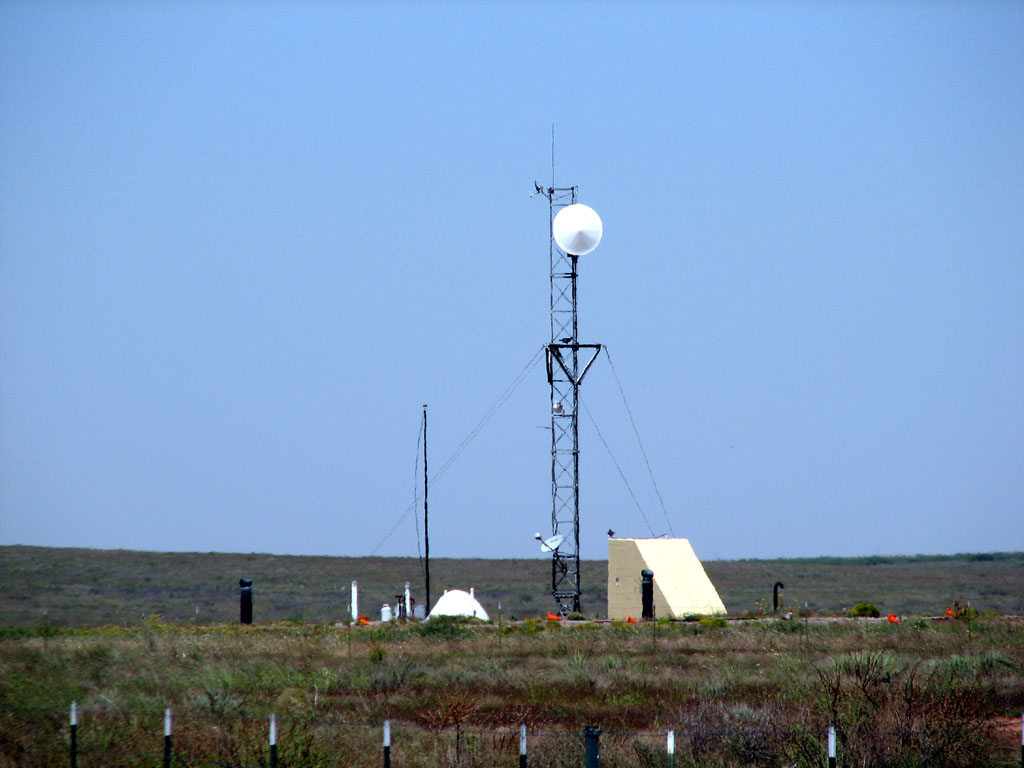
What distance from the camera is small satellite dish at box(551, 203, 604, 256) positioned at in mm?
34031

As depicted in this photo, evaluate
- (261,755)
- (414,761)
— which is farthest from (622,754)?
(261,755)

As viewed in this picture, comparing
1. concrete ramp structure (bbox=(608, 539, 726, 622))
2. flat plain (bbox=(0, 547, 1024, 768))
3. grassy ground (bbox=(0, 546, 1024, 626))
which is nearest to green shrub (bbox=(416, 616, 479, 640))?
flat plain (bbox=(0, 547, 1024, 768))

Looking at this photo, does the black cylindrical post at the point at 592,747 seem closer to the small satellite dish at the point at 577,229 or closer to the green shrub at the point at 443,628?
the green shrub at the point at 443,628

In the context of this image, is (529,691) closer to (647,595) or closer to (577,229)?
(647,595)

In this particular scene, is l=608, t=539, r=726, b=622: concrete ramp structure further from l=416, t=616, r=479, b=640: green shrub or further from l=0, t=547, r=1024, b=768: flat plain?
l=416, t=616, r=479, b=640: green shrub

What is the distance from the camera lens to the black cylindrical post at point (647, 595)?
30906 mm

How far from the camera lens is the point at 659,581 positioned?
104 ft

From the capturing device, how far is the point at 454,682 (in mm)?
Result: 19219

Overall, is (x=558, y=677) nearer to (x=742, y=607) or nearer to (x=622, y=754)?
(x=622, y=754)

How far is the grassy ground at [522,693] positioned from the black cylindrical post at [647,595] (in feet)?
11.7

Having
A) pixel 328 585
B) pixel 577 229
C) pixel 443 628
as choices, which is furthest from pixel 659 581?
pixel 328 585

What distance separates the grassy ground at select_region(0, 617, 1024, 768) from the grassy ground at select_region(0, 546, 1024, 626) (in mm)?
A: 12823

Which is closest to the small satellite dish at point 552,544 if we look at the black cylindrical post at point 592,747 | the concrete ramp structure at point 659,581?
the concrete ramp structure at point 659,581

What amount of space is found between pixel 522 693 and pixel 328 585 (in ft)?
154
